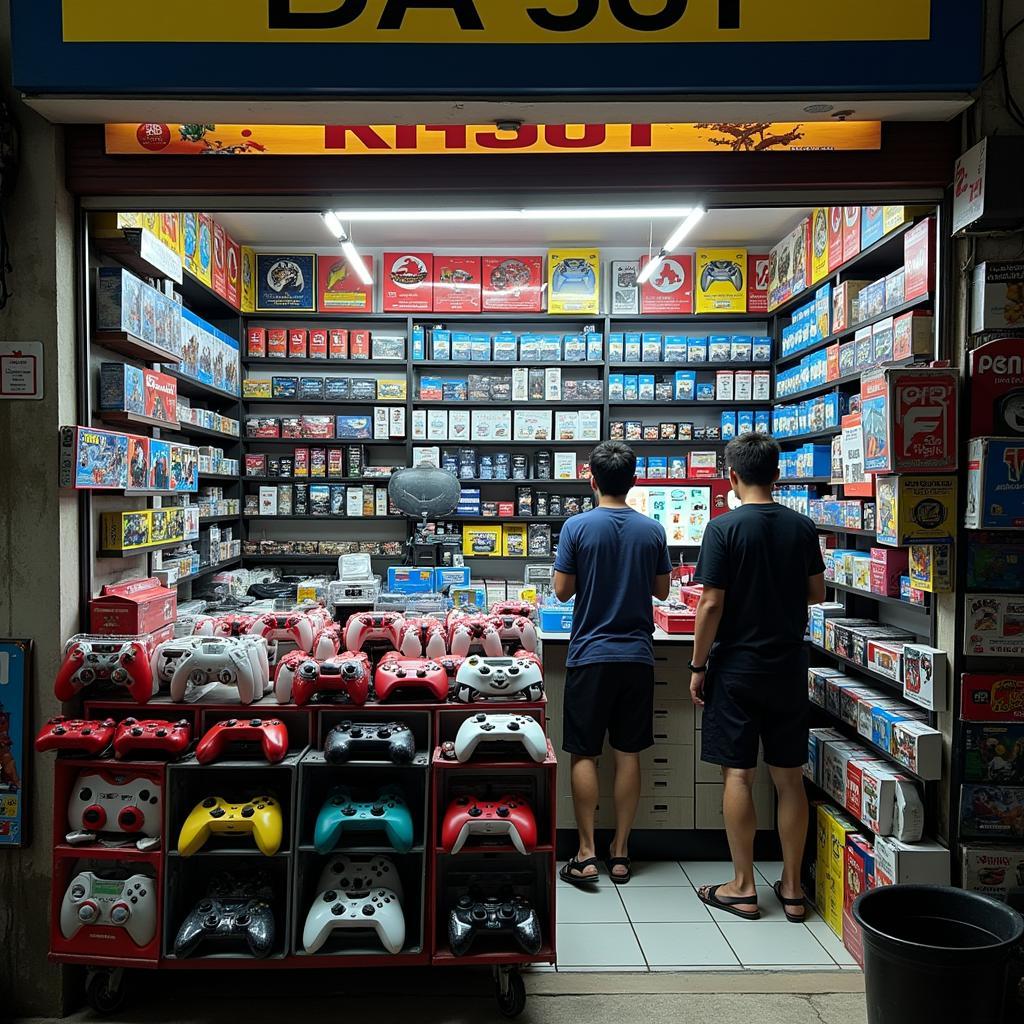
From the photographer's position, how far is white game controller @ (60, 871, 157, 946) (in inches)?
103

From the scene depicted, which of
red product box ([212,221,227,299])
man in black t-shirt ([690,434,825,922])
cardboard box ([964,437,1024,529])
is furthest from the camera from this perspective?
red product box ([212,221,227,299])

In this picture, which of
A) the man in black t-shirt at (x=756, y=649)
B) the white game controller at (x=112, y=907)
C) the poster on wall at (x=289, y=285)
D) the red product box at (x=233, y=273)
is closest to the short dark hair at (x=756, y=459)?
the man in black t-shirt at (x=756, y=649)

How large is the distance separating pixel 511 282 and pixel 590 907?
441 centimetres

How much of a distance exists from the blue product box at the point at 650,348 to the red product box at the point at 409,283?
1.64 meters

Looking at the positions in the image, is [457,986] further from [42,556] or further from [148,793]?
[42,556]

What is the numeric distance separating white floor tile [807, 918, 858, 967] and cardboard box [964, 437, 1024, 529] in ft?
5.58

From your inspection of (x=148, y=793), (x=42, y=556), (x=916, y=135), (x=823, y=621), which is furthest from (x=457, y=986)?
(x=916, y=135)

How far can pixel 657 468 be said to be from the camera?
6.19 m

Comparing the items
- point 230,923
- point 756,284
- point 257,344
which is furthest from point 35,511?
point 756,284

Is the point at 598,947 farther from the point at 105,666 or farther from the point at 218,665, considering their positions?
the point at 105,666

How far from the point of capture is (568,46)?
7.50 feet

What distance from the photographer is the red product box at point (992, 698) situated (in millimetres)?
2611

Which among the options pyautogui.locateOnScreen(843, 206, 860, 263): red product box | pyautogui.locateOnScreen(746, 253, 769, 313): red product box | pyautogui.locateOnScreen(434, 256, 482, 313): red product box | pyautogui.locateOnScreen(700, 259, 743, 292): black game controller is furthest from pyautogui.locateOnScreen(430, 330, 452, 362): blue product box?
pyautogui.locateOnScreen(843, 206, 860, 263): red product box

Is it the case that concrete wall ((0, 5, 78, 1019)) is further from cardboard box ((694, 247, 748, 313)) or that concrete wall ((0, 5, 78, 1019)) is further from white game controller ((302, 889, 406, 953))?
cardboard box ((694, 247, 748, 313))
